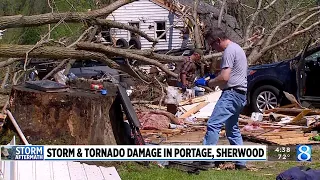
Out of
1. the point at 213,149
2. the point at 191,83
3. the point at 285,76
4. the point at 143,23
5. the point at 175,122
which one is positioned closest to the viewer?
the point at 213,149

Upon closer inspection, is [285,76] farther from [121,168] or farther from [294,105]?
[121,168]

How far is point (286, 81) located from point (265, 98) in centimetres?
65

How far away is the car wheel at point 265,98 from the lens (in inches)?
538

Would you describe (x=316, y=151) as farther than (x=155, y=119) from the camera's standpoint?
No

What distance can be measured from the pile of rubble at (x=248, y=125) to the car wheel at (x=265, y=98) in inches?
15.6

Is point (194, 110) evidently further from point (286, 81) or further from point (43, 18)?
point (43, 18)

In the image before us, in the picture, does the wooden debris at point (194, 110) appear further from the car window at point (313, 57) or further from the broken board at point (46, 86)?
the broken board at point (46, 86)

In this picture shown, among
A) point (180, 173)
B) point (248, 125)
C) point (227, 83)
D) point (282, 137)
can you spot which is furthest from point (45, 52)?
point (248, 125)

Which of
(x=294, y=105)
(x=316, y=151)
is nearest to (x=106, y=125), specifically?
(x=316, y=151)

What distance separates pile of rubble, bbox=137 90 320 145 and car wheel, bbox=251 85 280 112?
40cm

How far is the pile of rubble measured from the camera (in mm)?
10618

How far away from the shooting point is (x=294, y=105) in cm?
1318

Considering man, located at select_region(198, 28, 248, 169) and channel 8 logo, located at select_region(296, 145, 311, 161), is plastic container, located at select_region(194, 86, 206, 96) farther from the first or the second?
channel 8 logo, located at select_region(296, 145, 311, 161)

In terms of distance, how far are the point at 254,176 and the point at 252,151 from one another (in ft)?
2.41
